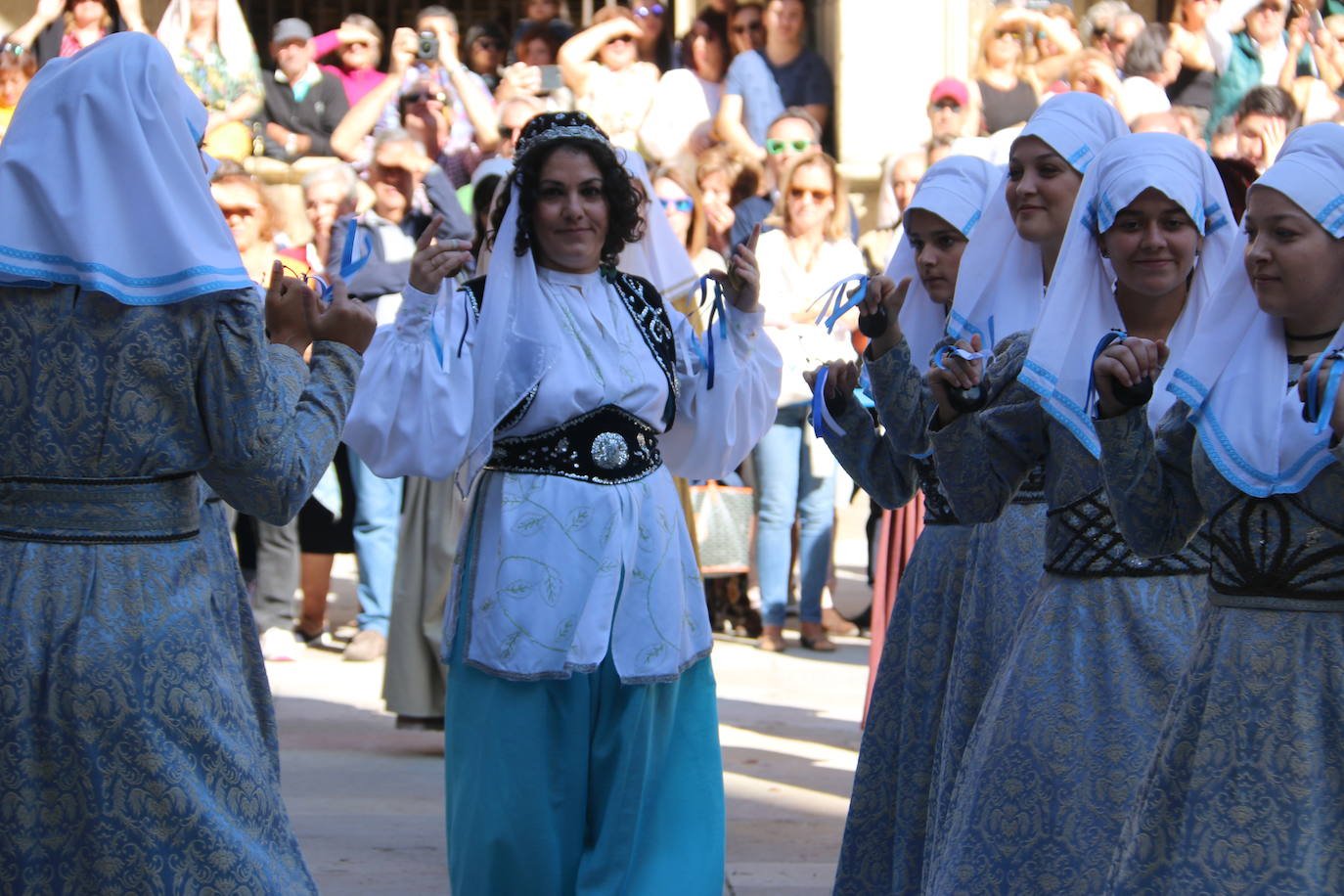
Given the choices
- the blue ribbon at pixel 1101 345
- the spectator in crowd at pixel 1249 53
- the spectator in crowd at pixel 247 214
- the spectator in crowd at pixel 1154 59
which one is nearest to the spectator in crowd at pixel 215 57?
the spectator in crowd at pixel 247 214

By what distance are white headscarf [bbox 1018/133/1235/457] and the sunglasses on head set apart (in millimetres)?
5378

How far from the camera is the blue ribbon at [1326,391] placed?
302 centimetres

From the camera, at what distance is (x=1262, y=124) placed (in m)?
9.16

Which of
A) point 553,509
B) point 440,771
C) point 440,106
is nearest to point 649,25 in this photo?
point 440,106

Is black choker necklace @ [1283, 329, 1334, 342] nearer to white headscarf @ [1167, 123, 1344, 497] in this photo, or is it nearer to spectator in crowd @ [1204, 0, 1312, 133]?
white headscarf @ [1167, 123, 1344, 497]

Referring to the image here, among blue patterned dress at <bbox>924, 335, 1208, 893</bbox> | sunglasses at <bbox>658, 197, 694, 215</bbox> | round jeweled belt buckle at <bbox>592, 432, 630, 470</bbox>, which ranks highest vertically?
sunglasses at <bbox>658, 197, 694, 215</bbox>

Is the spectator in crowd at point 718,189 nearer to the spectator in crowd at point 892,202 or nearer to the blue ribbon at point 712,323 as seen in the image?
the spectator in crowd at point 892,202

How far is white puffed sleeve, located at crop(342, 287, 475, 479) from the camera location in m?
4.55

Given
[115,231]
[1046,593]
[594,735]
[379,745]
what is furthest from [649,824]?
[379,745]

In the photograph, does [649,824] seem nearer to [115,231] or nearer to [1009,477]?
[1009,477]

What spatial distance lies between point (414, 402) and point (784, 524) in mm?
5047

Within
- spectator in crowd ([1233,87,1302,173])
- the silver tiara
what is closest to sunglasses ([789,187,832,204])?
spectator in crowd ([1233,87,1302,173])

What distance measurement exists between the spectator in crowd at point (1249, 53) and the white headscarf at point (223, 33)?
549cm

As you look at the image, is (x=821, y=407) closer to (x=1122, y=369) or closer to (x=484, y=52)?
(x=1122, y=369)
